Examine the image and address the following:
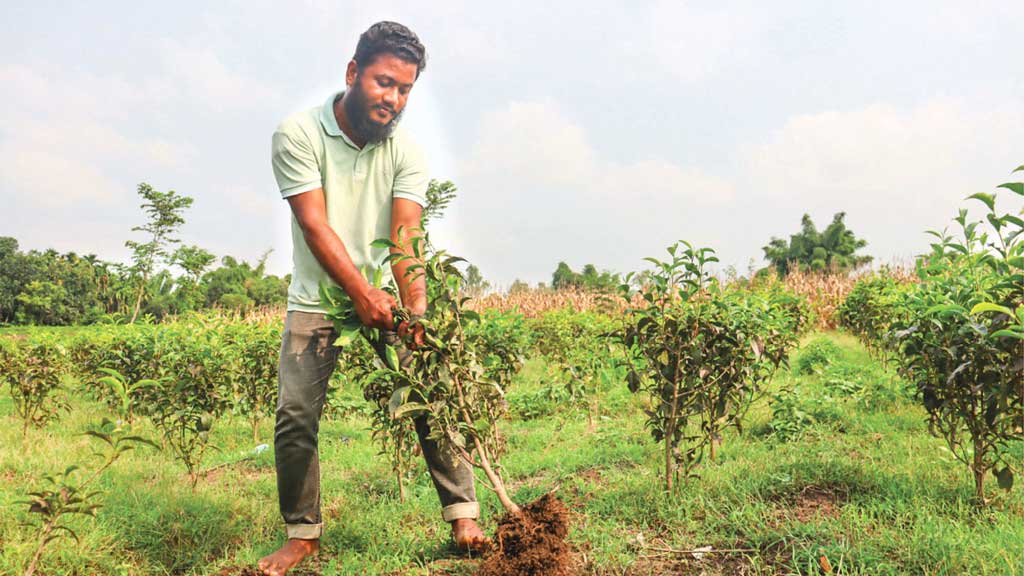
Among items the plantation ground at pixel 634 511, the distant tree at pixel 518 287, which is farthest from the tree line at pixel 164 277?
the plantation ground at pixel 634 511

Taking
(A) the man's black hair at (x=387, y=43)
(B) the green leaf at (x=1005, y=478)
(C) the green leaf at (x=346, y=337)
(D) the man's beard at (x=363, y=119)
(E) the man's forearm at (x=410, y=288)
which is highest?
(A) the man's black hair at (x=387, y=43)

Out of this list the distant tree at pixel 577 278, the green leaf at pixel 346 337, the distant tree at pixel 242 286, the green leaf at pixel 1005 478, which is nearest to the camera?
the green leaf at pixel 346 337

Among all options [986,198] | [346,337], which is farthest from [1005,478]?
[346,337]

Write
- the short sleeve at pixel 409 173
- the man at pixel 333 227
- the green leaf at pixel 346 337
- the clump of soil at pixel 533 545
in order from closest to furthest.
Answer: the clump of soil at pixel 533 545
the green leaf at pixel 346 337
the man at pixel 333 227
the short sleeve at pixel 409 173

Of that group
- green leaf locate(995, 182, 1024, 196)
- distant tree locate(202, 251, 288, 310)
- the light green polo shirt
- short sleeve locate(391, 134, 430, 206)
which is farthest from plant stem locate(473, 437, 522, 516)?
distant tree locate(202, 251, 288, 310)

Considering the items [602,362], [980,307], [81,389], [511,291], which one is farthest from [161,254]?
[980,307]

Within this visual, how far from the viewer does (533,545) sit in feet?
8.13

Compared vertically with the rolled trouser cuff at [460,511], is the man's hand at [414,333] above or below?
above

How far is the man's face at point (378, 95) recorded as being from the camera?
2.87 metres

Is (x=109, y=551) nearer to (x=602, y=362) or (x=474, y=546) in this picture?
(x=474, y=546)

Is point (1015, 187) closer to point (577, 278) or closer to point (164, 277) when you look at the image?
point (577, 278)

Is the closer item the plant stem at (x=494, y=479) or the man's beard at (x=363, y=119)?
the plant stem at (x=494, y=479)

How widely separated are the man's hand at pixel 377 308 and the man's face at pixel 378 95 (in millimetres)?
811

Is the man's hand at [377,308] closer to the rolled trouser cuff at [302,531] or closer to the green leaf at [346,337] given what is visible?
the green leaf at [346,337]
